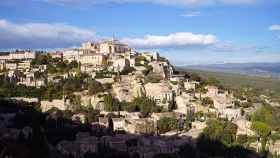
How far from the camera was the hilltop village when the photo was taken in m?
31.9

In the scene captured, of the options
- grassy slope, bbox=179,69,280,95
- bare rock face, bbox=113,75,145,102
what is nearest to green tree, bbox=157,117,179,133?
bare rock face, bbox=113,75,145,102

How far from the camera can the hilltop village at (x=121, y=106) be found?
31.9 metres

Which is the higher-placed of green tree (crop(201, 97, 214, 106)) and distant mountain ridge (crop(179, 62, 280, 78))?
green tree (crop(201, 97, 214, 106))

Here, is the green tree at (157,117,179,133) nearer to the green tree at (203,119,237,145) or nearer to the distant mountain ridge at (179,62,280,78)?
the green tree at (203,119,237,145)

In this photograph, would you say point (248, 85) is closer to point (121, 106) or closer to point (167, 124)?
point (121, 106)

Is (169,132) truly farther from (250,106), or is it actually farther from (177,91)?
(250,106)

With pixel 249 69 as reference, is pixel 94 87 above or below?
above

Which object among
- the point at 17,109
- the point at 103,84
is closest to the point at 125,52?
the point at 103,84

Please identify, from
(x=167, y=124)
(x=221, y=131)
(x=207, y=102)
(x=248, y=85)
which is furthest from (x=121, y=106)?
(x=248, y=85)

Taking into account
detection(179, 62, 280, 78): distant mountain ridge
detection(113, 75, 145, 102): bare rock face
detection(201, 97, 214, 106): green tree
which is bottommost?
detection(179, 62, 280, 78): distant mountain ridge

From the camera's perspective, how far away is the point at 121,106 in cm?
3894

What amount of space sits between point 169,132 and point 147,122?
1559 millimetres

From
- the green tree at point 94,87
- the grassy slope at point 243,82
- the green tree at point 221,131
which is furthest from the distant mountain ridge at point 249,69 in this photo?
the green tree at point 221,131

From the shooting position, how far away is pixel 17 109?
3606 cm
